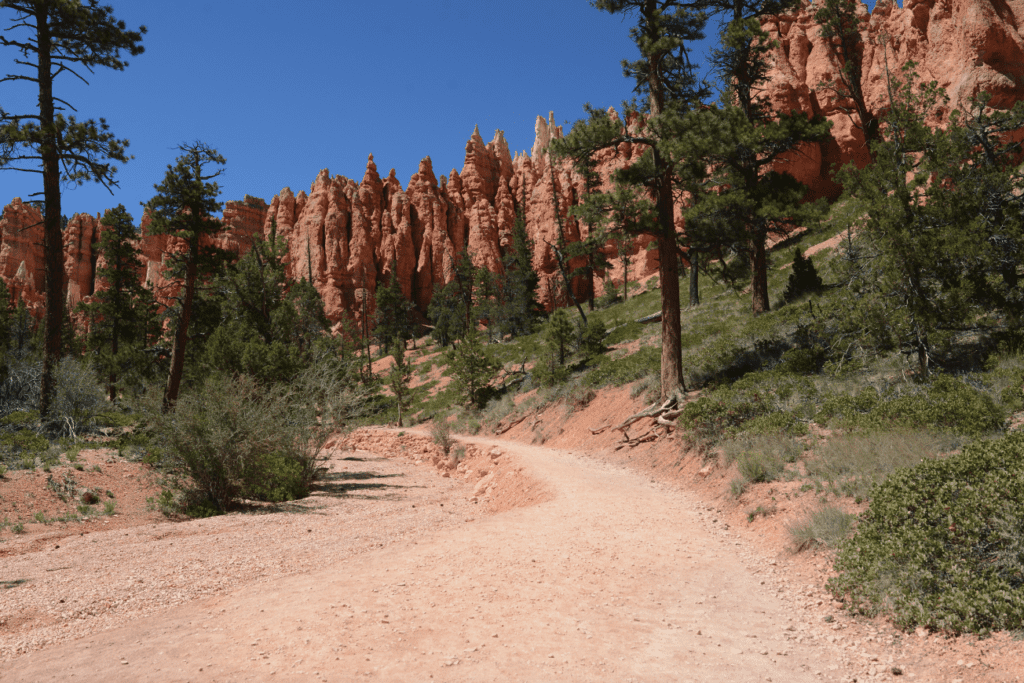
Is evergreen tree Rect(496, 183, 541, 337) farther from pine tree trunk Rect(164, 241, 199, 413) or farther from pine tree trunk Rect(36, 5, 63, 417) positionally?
pine tree trunk Rect(36, 5, 63, 417)

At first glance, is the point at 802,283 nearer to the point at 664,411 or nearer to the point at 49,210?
the point at 664,411

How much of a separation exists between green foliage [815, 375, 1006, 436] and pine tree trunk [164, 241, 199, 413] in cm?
1773

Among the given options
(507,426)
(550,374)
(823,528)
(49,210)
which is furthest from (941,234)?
(49,210)

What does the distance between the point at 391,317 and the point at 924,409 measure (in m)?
56.7

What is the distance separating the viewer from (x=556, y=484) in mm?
10227

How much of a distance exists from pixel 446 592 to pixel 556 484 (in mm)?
5380

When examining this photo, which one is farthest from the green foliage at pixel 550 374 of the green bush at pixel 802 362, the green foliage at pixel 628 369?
the green bush at pixel 802 362

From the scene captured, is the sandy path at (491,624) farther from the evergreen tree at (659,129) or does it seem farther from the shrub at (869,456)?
the evergreen tree at (659,129)

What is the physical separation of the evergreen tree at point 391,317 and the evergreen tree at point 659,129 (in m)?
44.4

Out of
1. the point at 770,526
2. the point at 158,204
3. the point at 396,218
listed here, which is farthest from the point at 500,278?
the point at 770,526

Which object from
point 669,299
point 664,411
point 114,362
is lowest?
point 664,411

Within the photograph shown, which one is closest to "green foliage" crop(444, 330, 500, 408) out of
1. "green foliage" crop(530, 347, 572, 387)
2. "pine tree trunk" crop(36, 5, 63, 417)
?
"green foliage" crop(530, 347, 572, 387)

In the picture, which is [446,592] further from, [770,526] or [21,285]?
[21,285]

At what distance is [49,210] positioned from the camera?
12633 millimetres
